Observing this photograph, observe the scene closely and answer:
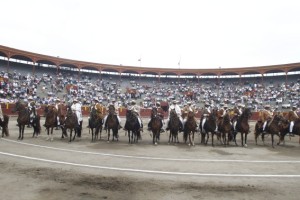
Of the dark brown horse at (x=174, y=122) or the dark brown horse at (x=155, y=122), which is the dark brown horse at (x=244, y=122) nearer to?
the dark brown horse at (x=174, y=122)

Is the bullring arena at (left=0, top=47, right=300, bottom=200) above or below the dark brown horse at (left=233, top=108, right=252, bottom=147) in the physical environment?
below

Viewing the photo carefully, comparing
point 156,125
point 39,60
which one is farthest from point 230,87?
point 156,125

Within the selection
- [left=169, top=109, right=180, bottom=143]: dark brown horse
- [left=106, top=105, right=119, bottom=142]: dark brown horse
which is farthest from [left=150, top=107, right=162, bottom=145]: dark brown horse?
[left=106, top=105, right=119, bottom=142]: dark brown horse

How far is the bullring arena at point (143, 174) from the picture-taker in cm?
640

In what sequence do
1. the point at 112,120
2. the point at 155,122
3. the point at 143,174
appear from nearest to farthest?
the point at 143,174 → the point at 155,122 → the point at 112,120

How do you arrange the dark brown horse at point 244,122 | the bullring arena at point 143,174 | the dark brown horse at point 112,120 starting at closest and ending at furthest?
the bullring arena at point 143,174 < the dark brown horse at point 244,122 < the dark brown horse at point 112,120

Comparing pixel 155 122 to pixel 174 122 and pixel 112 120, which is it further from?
pixel 112 120

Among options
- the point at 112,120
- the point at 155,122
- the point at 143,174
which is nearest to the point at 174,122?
the point at 155,122

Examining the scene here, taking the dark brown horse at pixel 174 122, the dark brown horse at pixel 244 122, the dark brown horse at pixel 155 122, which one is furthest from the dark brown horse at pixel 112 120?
the dark brown horse at pixel 244 122

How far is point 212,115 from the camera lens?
50.6 feet

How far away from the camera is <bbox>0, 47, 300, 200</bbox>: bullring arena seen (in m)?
6.40

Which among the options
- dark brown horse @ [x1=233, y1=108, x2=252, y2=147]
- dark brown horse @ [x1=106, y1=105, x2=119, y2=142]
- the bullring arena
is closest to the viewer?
the bullring arena

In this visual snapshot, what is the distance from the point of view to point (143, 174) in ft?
26.8

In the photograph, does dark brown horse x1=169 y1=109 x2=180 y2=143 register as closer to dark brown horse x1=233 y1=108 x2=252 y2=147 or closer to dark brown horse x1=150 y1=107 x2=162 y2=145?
dark brown horse x1=150 y1=107 x2=162 y2=145
